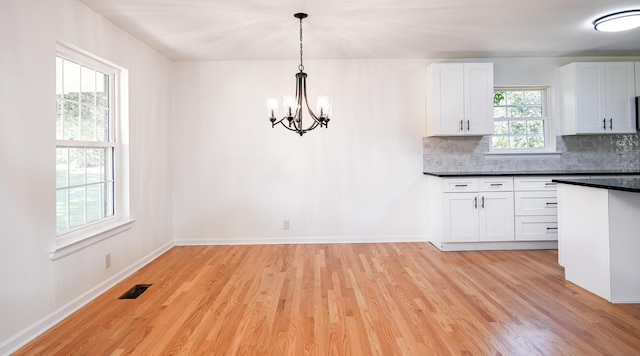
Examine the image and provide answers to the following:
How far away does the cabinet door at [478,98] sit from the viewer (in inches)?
182

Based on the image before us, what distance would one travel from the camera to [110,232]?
10.9 ft

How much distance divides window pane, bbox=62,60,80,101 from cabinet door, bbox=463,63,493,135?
422cm

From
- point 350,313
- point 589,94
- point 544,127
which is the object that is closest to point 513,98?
point 544,127

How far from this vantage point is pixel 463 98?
4621 mm

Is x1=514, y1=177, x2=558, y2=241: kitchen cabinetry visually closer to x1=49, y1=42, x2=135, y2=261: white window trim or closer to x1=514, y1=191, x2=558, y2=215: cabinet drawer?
x1=514, y1=191, x2=558, y2=215: cabinet drawer

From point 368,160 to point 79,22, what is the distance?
346cm

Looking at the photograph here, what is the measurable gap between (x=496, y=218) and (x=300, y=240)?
2.52m

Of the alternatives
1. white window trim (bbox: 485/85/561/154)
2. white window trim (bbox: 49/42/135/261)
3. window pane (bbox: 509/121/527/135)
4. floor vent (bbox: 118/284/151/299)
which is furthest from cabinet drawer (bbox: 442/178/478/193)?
white window trim (bbox: 49/42/135/261)

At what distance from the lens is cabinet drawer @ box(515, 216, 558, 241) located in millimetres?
4418

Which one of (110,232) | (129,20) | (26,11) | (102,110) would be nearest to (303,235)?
(110,232)

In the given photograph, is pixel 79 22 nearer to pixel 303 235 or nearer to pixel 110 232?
pixel 110 232

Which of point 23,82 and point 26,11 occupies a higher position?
point 26,11

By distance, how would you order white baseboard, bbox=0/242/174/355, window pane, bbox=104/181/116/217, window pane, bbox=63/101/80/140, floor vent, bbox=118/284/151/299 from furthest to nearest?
1. window pane, bbox=104/181/116/217
2. floor vent, bbox=118/284/151/299
3. window pane, bbox=63/101/80/140
4. white baseboard, bbox=0/242/174/355

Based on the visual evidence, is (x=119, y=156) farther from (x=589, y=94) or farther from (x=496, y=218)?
(x=589, y=94)
